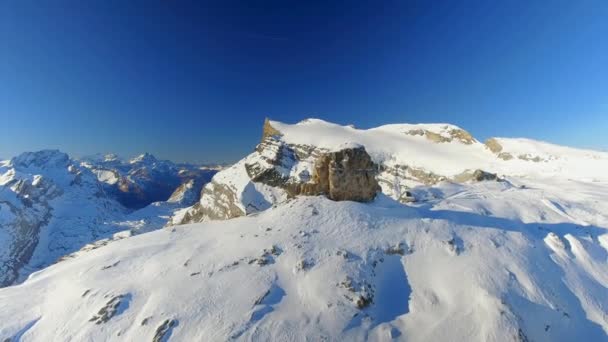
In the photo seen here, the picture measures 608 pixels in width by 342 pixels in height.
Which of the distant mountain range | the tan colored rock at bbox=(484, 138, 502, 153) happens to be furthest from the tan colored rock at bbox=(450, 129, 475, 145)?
the distant mountain range

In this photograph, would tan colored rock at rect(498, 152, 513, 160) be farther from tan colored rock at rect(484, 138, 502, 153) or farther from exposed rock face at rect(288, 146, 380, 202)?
exposed rock face at rect(288, 146, 380, 202)

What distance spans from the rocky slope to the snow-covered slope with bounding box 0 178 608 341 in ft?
36.7

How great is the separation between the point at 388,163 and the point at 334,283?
102 meters

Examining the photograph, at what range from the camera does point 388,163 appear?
116125 mm

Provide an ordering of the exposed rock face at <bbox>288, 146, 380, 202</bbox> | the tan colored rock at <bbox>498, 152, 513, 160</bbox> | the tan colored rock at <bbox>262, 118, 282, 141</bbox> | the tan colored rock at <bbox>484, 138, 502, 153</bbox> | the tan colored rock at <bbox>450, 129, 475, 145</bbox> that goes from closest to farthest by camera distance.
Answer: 1. the exposed rock face at <bbox>288, 146, 380, 202</bbox>
2. the tan colored rock at <bbox>498, 152, 513, 160</bbox>
3. the tan colored rock at <bbox>484, 138, 502, 153</bbox>
4. the tan colored rock at <bbox>450, 129, 475, 145</bbox>
5. the tan colored rock at <bbox>262, 118, 282, 141</bbox>

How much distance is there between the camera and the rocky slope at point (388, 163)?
7300cm

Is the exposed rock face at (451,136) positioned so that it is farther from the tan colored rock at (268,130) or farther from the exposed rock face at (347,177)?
the exposed rock face at (347,177)

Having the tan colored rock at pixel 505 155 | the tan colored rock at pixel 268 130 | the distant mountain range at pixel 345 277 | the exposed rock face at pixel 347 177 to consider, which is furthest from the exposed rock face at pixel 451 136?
the exposed rock face at pixel 347 177

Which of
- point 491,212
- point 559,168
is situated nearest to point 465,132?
point 559,168

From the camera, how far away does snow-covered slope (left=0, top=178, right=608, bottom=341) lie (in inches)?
679

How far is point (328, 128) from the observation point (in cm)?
14662

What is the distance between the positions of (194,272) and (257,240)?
5702mm

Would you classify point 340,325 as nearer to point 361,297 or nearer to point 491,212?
point 361,297

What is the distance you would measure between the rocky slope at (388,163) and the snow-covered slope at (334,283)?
36.7ft
